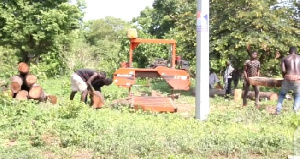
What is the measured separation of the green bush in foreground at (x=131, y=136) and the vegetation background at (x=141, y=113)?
0.01 metres

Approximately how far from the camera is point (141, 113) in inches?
360

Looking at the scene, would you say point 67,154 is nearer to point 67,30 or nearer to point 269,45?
point 269,45

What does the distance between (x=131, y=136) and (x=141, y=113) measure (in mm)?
2906

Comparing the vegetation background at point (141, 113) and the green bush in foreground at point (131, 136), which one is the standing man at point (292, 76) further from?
the green bush in foreground at point (131, 136)

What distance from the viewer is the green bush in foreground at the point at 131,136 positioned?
18.5 feet

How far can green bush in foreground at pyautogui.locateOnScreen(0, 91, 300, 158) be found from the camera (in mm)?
5641

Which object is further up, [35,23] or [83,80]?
[35,23]

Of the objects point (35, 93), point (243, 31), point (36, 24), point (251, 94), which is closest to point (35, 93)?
point (35, 93)

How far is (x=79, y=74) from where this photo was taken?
32.8 ft

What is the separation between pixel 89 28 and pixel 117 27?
146 inches

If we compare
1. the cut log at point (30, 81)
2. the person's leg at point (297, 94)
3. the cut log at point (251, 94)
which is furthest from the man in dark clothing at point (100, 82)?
the cut log at point (251, 94)

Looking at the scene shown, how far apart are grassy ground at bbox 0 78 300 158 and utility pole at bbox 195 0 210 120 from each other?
1.11 feet

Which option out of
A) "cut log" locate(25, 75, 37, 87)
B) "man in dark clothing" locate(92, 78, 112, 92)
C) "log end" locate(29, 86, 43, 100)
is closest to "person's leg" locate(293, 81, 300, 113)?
"man in dark clothing" locate(92, 78, 112, 92)

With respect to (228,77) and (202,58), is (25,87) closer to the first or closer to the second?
(202,58)
